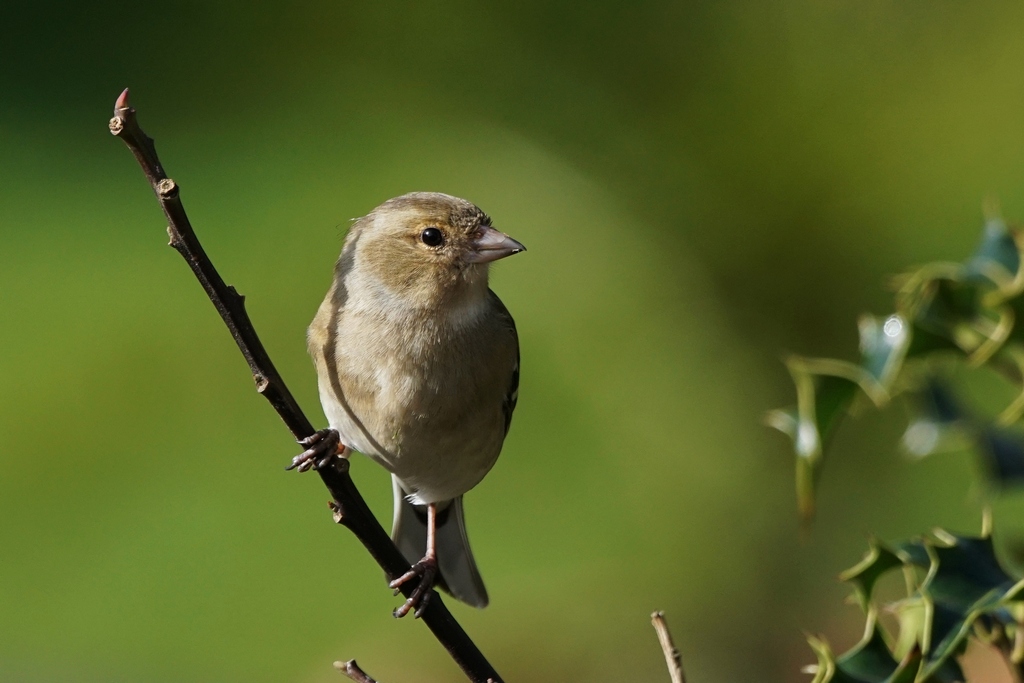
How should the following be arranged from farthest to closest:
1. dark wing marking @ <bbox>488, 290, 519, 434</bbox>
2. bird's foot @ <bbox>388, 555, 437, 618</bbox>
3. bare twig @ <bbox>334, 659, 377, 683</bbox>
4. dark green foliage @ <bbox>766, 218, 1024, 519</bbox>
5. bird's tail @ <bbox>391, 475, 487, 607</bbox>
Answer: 1. bird's tail @ <bbox>391, 475, 487, 607</bbox>
2. dark wing marking @ <bbox>488, 290, 519, 434</bbox>
3. bird's foot @ <bbox>388, 555, 437, 618</bbox>
4. dark green foliage @ <bbox>766, 218, 1024, 519</bbox>
5. bare twig @ <bbox>334, 659, 377, 683</bbox>

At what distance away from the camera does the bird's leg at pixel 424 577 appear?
1565 millimetres

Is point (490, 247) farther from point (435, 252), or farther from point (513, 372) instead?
point (513, 372)

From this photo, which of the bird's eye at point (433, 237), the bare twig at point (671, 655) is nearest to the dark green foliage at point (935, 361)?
the bare twig at point (671, 655)

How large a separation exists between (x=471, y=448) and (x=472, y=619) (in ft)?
5.59

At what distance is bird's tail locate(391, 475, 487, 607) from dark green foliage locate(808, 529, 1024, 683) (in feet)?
3.00

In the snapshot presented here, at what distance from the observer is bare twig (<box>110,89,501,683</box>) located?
1112mm

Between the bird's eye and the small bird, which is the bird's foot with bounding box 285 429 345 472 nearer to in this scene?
the small bird

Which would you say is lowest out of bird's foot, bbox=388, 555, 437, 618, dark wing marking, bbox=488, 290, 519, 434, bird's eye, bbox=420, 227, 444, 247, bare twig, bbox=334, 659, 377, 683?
bare twig, bbox=334, 659, 377, 683

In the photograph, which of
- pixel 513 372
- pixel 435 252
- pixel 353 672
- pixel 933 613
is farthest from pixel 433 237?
pixel 933 613

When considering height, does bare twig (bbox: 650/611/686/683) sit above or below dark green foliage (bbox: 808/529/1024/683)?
above

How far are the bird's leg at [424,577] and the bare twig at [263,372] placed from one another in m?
0.05

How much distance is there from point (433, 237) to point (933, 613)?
103 centimetres

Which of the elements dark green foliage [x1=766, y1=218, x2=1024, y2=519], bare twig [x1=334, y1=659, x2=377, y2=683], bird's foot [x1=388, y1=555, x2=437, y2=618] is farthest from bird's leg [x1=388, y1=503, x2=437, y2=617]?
dark green foliage [x1=766, y1=218, x2=1024, y2=519]

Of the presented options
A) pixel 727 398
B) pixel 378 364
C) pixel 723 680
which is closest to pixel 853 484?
pixel 727 398
